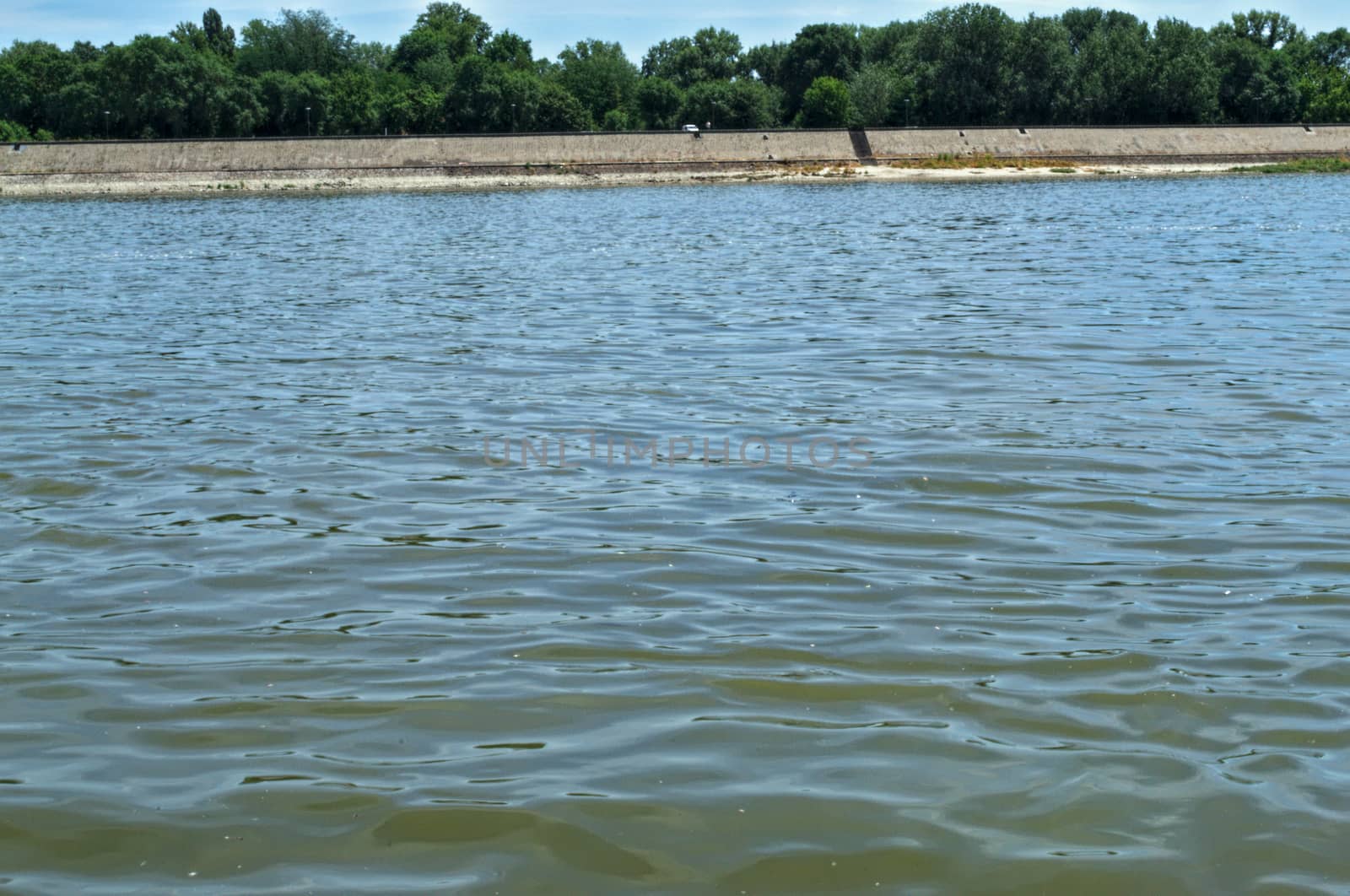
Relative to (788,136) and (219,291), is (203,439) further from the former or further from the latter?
(788,136)

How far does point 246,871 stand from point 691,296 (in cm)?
1520

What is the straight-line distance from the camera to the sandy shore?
225 feet

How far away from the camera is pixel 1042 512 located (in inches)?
292

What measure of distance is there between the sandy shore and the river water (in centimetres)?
5723

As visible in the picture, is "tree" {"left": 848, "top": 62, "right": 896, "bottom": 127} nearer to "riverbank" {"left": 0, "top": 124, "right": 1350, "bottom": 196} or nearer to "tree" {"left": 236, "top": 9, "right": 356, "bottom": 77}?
"riverbank" {"left": 0, "top": 124, "right": 1350, "bottom": 196}

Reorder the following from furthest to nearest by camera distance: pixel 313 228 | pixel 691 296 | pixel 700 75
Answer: pixel 700 75 → pixel 313 228 → pixel 691 296

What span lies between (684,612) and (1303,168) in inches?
3054

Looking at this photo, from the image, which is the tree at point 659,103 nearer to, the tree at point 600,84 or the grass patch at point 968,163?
the tree at point 600,84

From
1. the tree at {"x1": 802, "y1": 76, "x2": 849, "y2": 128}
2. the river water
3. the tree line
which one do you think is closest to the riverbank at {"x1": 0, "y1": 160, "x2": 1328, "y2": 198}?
the tree line

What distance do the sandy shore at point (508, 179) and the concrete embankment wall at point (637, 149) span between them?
78cm

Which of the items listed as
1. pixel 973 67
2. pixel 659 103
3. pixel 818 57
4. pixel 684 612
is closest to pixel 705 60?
pixel 818 57

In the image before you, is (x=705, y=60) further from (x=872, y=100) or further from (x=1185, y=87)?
(x=1185, y=87)

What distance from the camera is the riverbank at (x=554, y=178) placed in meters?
68.4

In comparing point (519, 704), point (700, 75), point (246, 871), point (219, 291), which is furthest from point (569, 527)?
point (700, 75)
